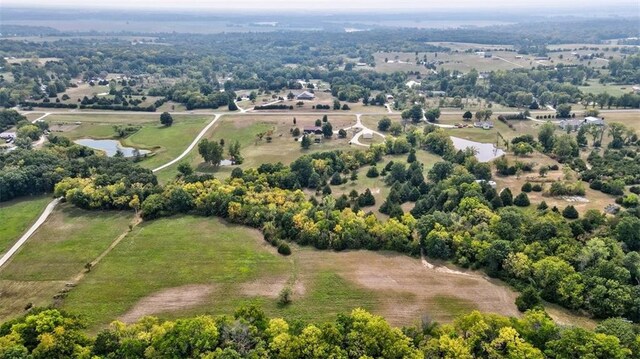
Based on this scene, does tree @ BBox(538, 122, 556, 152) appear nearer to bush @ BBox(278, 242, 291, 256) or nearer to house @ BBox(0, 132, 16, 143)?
bush @ BBox(278, 242, 291, 256)

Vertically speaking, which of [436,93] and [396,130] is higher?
[436,93]

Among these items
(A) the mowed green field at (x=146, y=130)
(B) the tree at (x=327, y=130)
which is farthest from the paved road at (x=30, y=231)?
(B) the tree at (x=327, y=130)

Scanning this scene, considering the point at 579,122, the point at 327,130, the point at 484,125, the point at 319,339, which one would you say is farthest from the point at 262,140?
the point at 579,122

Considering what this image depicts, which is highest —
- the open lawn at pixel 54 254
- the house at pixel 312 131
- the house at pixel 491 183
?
the house at pixel 312 131

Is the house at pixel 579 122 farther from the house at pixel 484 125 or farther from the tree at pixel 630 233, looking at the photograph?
the tree at pixel 630 233

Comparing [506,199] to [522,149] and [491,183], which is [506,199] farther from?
[522,149]

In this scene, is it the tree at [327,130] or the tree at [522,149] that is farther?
the tree at [327,130]

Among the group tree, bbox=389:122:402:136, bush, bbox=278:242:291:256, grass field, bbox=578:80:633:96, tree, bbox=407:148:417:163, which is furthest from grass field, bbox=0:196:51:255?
grass field, bbox=578:80:633:96
